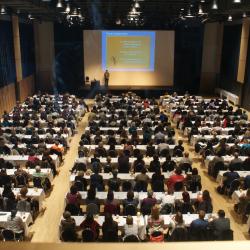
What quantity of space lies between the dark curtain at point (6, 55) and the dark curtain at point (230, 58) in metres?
14.5

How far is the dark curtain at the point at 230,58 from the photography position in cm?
2397

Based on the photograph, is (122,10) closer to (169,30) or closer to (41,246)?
(169,30)

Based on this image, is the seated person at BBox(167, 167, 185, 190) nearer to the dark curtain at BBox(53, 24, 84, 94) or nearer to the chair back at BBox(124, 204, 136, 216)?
the chair back at BBox(124, 204, 136, 216)

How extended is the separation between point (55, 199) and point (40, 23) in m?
18.8

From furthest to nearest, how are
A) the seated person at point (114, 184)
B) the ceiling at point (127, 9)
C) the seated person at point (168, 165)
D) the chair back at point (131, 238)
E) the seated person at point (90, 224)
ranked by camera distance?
the ceiling at point (127, 9) < the seated person at point (168, 165) < the seated person at point (114, 184) < the seated person at point (90, 224) < the chair back at point (131, 238)

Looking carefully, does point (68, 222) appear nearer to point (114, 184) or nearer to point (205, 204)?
point (114, 184)

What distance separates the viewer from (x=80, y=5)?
17.4 metres

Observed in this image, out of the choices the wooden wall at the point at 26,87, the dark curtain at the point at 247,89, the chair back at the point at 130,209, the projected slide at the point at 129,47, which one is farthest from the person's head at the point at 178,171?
the projected slide at the point at 129,47

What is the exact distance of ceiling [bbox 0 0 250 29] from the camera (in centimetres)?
1593

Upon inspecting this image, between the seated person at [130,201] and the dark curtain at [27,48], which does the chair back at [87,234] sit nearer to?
the seated person at [130,201]

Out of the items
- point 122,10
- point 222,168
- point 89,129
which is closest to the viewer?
point 222,168

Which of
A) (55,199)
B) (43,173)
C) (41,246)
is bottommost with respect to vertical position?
(55,199)

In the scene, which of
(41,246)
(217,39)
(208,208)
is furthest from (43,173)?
(217,39)

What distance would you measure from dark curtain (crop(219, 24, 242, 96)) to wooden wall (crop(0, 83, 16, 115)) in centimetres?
1447
